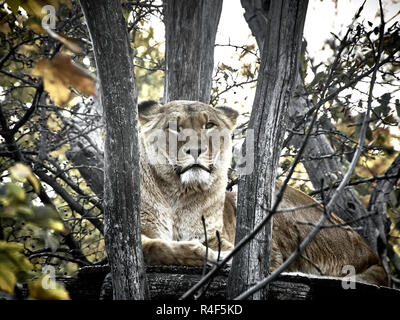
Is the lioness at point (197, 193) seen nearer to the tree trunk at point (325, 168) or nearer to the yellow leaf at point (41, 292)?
the tree trunk at point (325, 168)

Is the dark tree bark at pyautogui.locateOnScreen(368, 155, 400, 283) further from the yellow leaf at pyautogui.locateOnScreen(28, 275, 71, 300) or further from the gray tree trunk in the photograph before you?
the yellow leaf at pyautogui.locateOnScreen(28, 275, 71, 300)

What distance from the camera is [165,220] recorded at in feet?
12.3

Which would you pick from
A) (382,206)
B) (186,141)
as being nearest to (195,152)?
(186,141)

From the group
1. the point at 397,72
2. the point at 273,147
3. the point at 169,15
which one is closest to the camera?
the point at 273,147

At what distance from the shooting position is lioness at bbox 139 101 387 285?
12.2 ft

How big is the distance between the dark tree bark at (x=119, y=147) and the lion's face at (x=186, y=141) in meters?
1.24

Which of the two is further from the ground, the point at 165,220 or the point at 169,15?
the point at 169,15

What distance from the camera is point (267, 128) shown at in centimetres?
253

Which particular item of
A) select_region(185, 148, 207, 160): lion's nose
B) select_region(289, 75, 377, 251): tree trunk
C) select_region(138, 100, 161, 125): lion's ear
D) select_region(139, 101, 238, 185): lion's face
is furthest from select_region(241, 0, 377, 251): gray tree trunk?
select_region(138, 100, 161, 125): lion's ear

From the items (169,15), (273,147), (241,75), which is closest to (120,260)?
(273,147)

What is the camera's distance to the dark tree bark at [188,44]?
15.2ft

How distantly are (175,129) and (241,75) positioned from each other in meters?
2.35

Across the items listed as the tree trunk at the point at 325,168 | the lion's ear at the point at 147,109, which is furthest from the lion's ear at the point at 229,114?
the tree trunk at the point at 325,168

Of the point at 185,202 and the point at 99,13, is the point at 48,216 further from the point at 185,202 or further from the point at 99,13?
the point at 185,202
